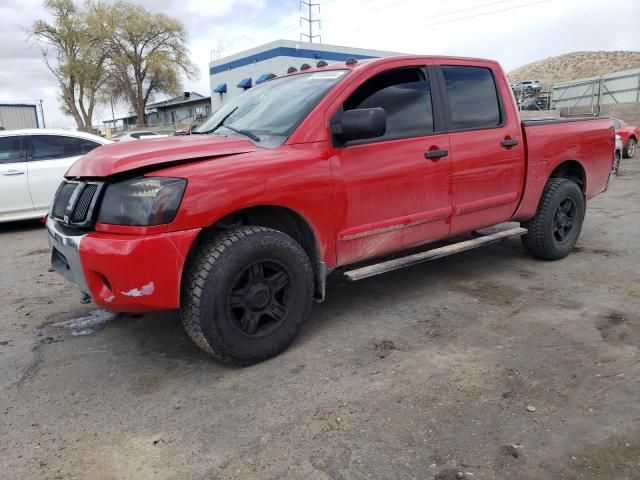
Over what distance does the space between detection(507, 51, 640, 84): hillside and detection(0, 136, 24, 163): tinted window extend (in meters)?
71.7

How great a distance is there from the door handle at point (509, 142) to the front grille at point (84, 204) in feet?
10.5

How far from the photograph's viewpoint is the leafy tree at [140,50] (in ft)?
136

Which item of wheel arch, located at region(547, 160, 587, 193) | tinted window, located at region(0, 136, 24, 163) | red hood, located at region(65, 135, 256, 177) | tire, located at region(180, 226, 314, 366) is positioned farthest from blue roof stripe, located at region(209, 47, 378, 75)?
tire, located at region(180, 226, 314, 366)

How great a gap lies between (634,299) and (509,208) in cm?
120

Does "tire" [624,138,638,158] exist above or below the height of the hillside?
below

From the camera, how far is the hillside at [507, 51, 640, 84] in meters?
68.8

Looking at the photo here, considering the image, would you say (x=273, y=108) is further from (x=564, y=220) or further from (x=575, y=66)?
(x=575, y=66)

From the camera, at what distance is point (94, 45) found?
41469mm

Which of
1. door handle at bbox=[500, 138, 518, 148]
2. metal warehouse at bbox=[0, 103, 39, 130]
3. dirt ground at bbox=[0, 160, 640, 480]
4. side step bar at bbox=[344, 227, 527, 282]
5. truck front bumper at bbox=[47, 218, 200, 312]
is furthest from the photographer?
metal warehouse at bbox=[0, 103, 39, 130]

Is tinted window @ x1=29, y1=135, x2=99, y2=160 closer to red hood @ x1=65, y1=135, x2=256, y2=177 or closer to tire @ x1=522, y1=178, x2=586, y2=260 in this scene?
red hood @ x1=65, y1=135, x2=256, y2=177

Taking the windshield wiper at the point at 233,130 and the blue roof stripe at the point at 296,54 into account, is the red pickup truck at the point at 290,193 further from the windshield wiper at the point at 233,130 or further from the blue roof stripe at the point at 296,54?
the blue roof stripe at the point at 296,54

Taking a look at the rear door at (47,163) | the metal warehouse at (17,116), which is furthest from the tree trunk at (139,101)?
the rear door at (47,163)

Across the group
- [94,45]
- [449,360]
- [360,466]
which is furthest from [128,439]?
[94,45]

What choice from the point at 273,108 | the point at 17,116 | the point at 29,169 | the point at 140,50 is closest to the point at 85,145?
the point at 29,169
